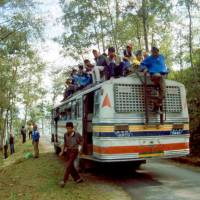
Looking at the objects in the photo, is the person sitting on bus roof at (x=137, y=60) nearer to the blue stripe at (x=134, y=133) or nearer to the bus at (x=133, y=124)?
the bus at (x=133, y=124)

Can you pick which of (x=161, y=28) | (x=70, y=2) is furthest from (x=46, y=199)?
(x=70, y=2)

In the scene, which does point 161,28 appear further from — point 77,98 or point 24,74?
point 24,74

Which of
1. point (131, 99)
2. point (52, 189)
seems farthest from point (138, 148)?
point (52, 189)

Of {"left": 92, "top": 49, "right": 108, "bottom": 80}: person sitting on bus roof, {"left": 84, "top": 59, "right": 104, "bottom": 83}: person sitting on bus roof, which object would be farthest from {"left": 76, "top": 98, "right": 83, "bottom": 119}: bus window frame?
{"left": 92, "top": 49, "right": 108, "bottom": 80}: person sitting on bus roof

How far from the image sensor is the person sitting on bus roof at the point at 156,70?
11320 millimetres

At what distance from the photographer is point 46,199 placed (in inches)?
381

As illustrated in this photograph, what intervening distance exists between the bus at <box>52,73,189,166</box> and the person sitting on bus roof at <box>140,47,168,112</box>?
1.08 ft

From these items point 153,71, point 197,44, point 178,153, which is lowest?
point 178,153

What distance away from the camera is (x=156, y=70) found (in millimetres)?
11344

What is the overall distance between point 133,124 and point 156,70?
5.51ft

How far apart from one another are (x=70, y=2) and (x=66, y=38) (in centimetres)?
385

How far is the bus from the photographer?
11117 mm

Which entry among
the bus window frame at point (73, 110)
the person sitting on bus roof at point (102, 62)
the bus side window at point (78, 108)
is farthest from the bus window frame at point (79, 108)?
the person sitting on bus roof at point (102, 62)

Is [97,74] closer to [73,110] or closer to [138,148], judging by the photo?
[73,110]
